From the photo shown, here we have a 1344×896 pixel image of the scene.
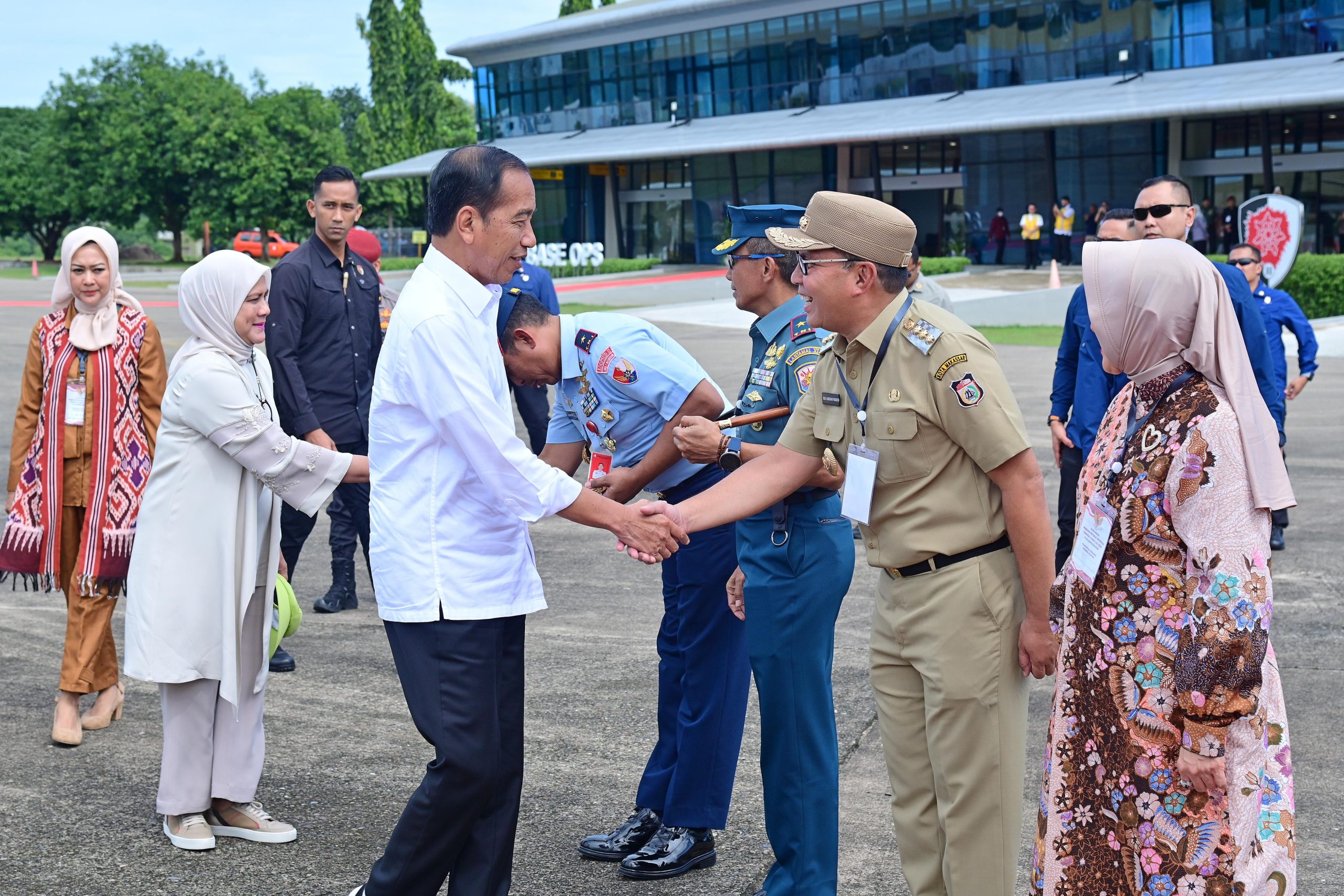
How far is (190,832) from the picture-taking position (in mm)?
4133

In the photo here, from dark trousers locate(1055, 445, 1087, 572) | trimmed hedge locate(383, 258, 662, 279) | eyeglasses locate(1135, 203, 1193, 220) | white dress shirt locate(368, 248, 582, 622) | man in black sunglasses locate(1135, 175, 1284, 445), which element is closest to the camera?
white dress shirt locate(368, 248, 582, 622)

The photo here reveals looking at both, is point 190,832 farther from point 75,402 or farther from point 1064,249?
point 1064,249

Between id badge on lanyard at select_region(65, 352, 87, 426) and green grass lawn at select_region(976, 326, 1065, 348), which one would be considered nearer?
id badge on lanyard at select_region(65, 352, 87, 426)

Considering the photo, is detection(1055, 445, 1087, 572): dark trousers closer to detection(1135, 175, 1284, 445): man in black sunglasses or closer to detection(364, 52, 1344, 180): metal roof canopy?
detection(1135, 175, 1284, 445): man in black sunglasses

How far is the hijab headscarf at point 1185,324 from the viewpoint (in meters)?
2.56

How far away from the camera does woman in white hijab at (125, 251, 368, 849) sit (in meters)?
4.09

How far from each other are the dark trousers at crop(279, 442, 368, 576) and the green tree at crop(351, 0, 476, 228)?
5347 centimetres

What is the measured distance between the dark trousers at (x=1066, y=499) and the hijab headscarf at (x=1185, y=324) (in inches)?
161

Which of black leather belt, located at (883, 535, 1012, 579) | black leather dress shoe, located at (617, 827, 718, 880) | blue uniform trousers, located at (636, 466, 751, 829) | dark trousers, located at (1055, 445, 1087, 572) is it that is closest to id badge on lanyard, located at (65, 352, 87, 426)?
blue uniform trousers, located at (636, 466, 751, 829)

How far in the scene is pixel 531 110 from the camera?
51.2 metres

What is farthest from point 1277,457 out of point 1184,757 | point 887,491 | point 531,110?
point 531,110

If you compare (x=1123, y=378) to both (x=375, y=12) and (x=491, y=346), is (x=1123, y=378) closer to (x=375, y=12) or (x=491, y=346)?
(x=491, y=346)

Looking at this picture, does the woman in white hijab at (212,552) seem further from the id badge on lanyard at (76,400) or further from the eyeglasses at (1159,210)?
the eyeglasses at (1159,210)

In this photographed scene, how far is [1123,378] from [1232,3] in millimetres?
33318
